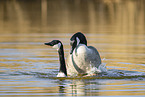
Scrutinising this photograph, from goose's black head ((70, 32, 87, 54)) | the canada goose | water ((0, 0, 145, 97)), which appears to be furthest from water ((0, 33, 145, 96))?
goose's black head ((70, 32, 87, 54))

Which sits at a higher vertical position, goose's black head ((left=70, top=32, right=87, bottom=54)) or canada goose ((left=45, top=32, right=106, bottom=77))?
goose's black head ((left=70, top=32, right=87, bottom=54))

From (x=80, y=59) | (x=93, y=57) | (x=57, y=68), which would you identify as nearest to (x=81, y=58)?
(x=80, y=59)

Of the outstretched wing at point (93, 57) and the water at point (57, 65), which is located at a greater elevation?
the outstretched wing at point (93, 57)

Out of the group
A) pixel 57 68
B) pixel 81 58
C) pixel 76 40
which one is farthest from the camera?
pixel 57 68

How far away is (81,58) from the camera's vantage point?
1305cm

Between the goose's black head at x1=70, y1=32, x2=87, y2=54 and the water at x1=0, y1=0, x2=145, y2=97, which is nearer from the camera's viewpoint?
the water at x1=0, y1=0, x2=145, y2=97

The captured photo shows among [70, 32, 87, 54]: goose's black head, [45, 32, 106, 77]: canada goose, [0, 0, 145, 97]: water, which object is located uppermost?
[70, 32, 87, 54]: goose's black head

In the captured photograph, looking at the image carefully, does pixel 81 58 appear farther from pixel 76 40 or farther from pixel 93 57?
pixel 76 40

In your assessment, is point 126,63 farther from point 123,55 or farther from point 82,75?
point 82,75

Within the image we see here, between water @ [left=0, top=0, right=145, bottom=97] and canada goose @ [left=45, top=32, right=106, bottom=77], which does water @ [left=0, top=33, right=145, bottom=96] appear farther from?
canada goose @ [left=45, top=32, right=106, bottom=77]

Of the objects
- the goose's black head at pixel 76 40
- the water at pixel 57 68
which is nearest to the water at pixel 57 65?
the water at pixel 57 68

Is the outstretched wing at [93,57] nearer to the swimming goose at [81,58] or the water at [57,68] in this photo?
the swimming goose at [81,58]

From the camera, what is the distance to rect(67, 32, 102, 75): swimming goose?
1305 centimetres

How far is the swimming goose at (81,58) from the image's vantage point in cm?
1305
